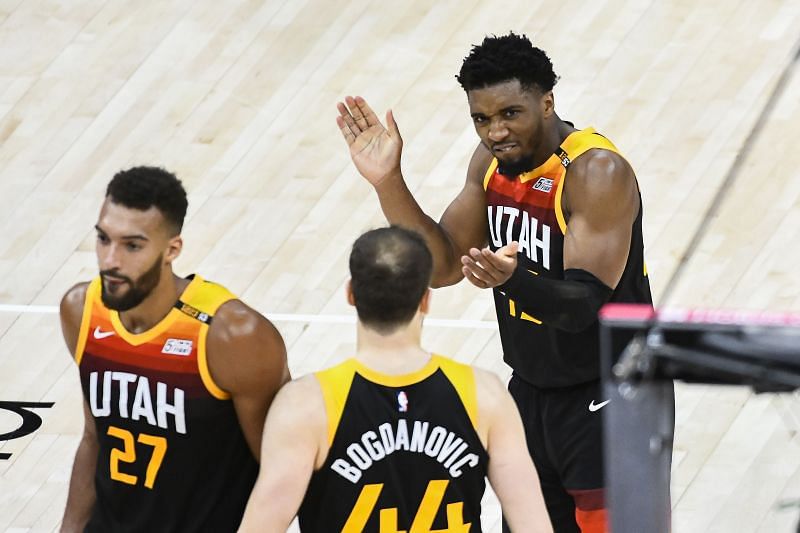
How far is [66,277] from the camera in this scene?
732 cm

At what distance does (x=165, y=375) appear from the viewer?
3.77m

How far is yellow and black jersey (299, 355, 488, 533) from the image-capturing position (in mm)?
3387

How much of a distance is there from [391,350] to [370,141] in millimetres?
1607

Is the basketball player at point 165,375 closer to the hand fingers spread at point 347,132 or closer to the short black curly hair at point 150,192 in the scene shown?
the short black curly hair at point 150,192

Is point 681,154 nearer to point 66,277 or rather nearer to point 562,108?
point 562,108

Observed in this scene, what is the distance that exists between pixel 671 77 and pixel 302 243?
2152 mm

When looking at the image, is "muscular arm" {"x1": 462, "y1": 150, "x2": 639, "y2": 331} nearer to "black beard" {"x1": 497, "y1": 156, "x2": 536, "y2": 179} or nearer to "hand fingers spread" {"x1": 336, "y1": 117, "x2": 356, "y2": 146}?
"black beard" {"x1": 497, "y1": 156, "x2": 536, "y2": 179}

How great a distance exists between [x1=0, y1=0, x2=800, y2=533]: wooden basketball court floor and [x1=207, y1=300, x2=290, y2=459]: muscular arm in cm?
241

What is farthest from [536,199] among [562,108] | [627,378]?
[562,108]

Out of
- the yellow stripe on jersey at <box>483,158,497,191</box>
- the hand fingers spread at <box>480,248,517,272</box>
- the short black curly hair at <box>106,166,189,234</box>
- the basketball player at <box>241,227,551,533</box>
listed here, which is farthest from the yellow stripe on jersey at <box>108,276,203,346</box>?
the yellow stripe on jersey at <box>483,158,497,191</box>

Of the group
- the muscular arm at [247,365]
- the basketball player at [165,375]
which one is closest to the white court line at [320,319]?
the basketball player at [165,375]

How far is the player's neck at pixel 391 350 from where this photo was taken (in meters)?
3.41

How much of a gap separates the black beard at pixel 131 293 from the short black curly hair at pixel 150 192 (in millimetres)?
155

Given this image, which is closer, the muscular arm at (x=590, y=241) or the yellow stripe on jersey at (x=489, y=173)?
the muscular arm at (x=590, y=241)
